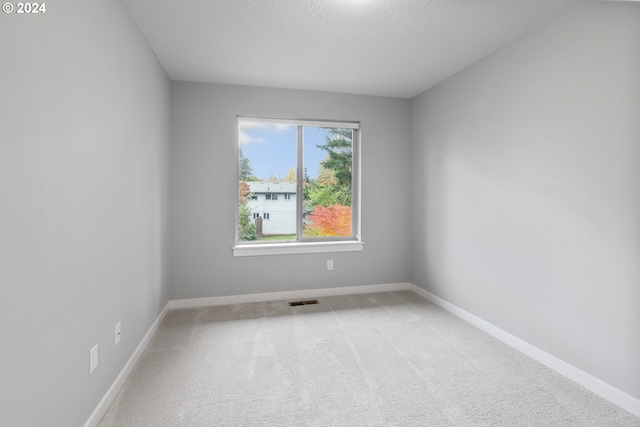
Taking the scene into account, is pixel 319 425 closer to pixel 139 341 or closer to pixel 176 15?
pixel 139 341

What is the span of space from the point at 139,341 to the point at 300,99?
280 centimetres

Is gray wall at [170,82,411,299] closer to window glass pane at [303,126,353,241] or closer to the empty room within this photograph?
the empty room

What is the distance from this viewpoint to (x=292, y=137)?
3.56 m

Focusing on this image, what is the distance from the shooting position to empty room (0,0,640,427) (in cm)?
126

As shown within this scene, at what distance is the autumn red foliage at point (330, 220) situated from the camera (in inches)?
144

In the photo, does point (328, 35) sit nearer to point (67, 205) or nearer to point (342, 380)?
point (67, 205)

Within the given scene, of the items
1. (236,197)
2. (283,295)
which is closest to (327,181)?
(236,197)

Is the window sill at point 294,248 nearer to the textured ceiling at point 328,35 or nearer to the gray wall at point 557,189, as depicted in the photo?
the gray wall at point 557,189

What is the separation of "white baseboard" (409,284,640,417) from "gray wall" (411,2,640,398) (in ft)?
0.13

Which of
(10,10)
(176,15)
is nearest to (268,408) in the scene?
(10,10)

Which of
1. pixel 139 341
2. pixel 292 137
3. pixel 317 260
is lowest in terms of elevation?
pixel 139 341

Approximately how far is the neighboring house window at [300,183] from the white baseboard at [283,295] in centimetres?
49

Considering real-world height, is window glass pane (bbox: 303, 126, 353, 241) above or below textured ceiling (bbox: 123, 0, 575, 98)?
below

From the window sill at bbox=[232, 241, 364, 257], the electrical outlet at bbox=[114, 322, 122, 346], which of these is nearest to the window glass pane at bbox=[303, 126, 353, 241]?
Answer: the window sill at bbox=[232, 241, 364, 257]
